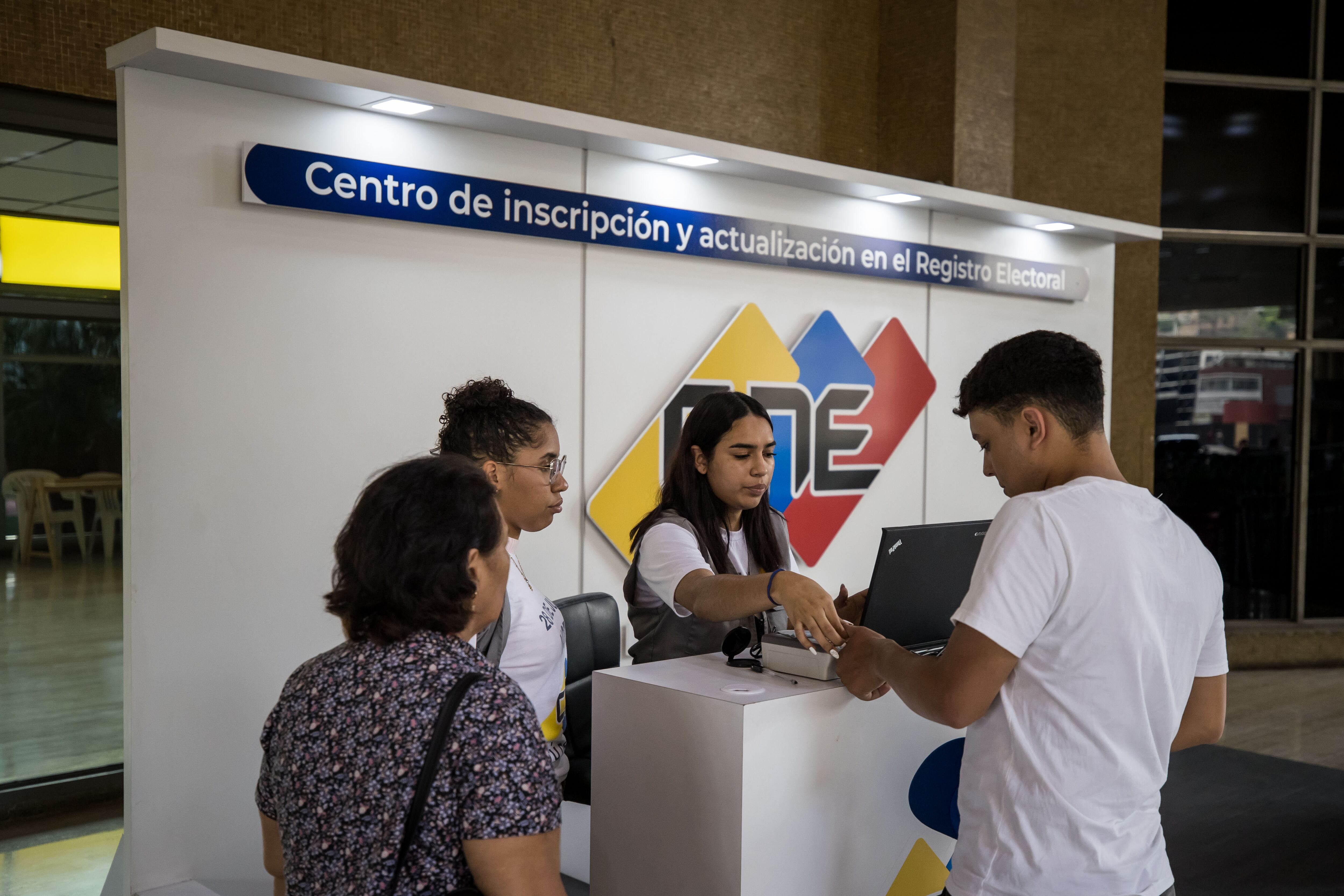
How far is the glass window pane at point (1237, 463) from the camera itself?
752 cm

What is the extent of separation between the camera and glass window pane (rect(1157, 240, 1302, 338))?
294 inches

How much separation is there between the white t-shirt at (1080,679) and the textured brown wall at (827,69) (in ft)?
12.2

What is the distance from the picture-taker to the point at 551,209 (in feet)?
13.0

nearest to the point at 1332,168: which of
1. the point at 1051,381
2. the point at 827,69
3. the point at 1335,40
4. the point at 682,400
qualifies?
the point at 1335,40

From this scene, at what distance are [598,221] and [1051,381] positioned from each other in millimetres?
2733

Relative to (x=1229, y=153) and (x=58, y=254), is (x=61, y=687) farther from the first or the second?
(x=1229, y=153)

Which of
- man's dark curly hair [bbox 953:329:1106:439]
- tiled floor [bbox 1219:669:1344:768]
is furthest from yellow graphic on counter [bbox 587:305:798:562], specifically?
tiled floor [bbox 1219:669:1344:768]

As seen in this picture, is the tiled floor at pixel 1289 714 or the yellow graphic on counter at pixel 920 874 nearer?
the yellow graphic on counter at pixel 920 874

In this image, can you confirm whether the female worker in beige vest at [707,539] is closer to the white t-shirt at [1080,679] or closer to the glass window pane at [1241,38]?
the white t-shirt at [1080,679]

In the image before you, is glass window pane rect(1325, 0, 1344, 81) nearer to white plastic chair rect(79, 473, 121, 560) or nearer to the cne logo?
the cne logo

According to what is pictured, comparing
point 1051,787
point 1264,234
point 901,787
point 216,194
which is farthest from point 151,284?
point 1264,234

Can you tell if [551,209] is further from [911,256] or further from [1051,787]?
[1051,787]

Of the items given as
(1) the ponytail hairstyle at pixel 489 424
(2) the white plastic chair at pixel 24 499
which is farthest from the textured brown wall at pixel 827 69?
(1) the ponytail hairstyle at pixel 489 424

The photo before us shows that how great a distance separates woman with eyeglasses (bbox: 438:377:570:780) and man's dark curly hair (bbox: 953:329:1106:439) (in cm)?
91
